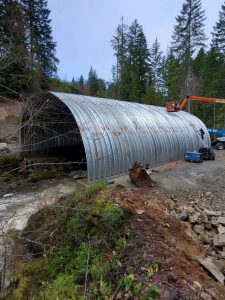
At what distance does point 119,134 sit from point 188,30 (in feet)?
86.8

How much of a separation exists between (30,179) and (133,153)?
504 cm

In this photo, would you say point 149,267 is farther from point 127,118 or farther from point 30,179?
point 127,118

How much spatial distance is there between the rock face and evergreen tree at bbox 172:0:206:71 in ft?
95.3

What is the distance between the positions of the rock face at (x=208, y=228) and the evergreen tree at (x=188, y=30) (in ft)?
95.3

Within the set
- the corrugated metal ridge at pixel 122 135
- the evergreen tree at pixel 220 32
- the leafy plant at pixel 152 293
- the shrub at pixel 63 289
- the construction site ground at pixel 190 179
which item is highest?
the evergreen tree at pixel 220 32

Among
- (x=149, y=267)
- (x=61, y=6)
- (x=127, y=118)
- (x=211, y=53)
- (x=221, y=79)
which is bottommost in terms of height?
(x=149, y=267)

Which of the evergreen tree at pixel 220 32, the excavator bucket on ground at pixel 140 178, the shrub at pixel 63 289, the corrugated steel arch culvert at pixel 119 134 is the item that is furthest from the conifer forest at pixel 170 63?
the shrub at pixel 63 289

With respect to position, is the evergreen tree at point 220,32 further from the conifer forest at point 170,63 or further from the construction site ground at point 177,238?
the construction site ground at point 177,238

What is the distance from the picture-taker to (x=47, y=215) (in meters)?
7.59

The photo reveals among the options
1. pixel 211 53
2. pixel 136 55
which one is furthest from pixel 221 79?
pixel 136 55

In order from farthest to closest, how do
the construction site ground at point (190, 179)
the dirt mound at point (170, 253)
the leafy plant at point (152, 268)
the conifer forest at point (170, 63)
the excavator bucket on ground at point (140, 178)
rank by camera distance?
the conifer forest at point (170, 63), the excavator bucket on ground at point (140, 178), the construction site ground at point (190, 179), the leafy plant at point (152, 268), the dirt mound at point (170, 253)

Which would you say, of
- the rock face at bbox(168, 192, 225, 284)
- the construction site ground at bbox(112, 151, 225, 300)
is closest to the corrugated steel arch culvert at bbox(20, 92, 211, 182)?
the construction site ground at bbox(112, 151, 225, 300)

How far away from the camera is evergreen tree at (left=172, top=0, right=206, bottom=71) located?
111 feet

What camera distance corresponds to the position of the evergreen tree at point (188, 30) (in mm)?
33688
